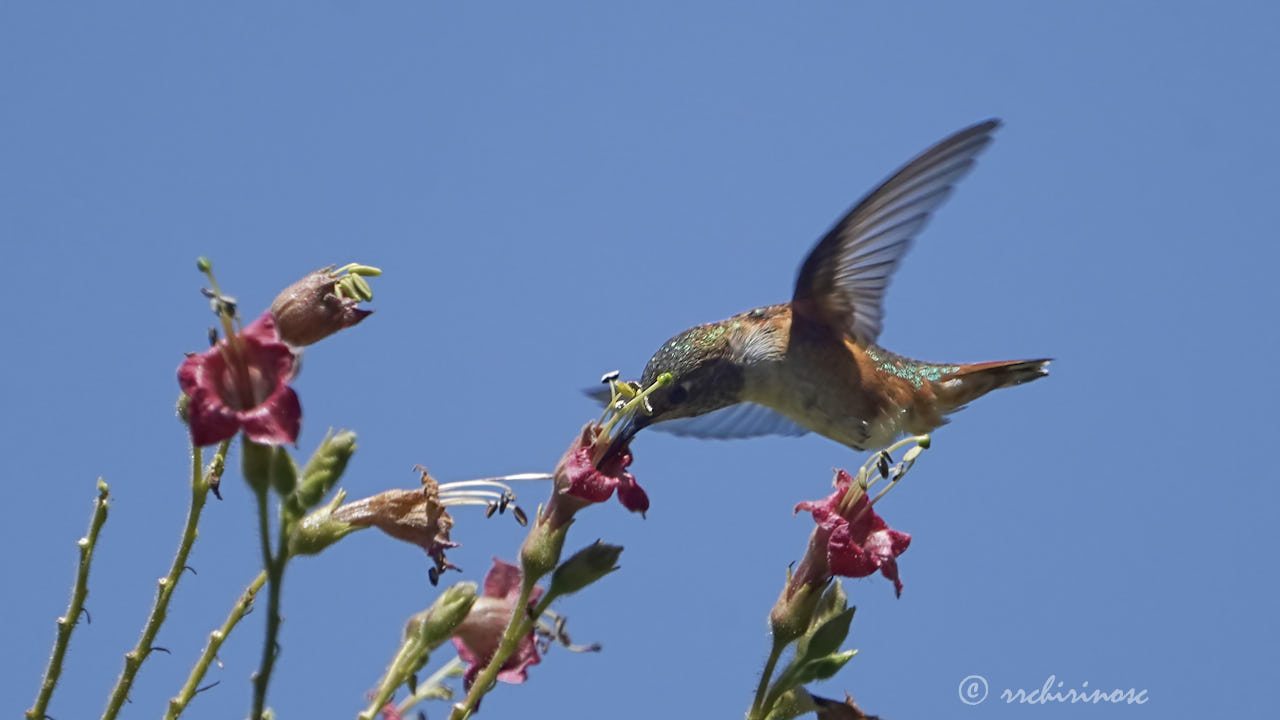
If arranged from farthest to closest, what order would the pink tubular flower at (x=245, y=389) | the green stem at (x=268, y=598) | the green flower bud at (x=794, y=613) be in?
the green flower bud at (x=794, y=613) < the pink tubular flower at (x=245, y=389) < the green stem at (x=268, y=598)

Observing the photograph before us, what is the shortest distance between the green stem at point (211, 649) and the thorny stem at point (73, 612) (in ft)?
0.84

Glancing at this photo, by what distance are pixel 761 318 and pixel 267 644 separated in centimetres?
395

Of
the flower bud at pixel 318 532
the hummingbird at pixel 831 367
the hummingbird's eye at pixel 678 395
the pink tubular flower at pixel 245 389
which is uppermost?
the hummingbird at pixel 831 367

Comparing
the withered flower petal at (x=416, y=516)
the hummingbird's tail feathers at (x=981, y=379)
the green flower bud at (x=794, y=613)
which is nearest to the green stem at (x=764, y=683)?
the green flower bud at (x=794, y=613)

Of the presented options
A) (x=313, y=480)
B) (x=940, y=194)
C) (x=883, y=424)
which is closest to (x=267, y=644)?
(x=313, y=480)

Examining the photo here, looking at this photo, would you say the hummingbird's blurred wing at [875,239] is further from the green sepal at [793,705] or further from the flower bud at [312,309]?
the flower bud at [312,309]

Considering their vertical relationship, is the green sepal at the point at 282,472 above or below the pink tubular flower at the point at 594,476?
below

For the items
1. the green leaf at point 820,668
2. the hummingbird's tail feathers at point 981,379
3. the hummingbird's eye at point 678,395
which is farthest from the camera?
the hummingbird's tail feathers at point 981,379

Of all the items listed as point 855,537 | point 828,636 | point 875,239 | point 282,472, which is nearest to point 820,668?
point 828,636

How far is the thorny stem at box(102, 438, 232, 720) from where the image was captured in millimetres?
2771

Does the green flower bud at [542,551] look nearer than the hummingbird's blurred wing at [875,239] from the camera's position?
Yes

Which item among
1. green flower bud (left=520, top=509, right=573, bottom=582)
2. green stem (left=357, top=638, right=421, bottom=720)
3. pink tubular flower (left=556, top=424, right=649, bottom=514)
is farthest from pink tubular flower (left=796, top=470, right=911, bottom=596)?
green stem (left=357, top=638, right=421, bottom=720)

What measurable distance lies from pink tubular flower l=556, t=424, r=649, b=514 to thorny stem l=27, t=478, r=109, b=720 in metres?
1.14

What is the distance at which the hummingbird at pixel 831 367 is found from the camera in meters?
5.63
